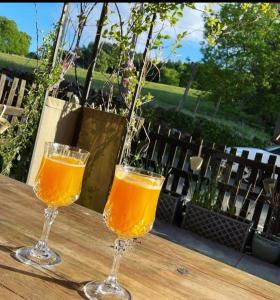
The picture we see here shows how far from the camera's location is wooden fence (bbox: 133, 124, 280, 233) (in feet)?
17.6

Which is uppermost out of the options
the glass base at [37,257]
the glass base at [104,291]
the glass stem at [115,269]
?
the glass stem at [115,269]

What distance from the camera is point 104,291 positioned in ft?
3.09

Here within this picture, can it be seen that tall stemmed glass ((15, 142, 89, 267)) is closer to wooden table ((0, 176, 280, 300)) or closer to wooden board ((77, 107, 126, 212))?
wooden table ((0, 176, 280, 300))

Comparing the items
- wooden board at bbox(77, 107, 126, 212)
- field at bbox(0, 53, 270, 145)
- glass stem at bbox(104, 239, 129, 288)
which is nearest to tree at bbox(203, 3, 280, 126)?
field at bbox(0, 53, 270, 145)

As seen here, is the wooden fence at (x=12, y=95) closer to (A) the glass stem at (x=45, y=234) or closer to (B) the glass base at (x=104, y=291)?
(A) the glass stem at (x=45, y=234)

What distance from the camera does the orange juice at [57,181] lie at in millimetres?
1046

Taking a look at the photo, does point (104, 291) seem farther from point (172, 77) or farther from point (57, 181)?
point (172, 77)

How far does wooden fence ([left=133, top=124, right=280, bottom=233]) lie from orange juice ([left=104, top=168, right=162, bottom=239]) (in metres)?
4.47

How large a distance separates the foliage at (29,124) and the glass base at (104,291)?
3234mm

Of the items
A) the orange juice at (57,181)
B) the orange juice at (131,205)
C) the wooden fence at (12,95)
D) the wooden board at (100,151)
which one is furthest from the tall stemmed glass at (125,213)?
the wooden fence at (12,95)

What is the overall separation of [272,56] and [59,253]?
63.5ft

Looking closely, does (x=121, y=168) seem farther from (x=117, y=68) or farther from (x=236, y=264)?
(x=236, y=264)

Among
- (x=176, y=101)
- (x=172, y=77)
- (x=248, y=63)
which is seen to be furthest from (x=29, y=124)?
(x=172, y=77)

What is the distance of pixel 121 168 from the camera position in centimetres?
105
